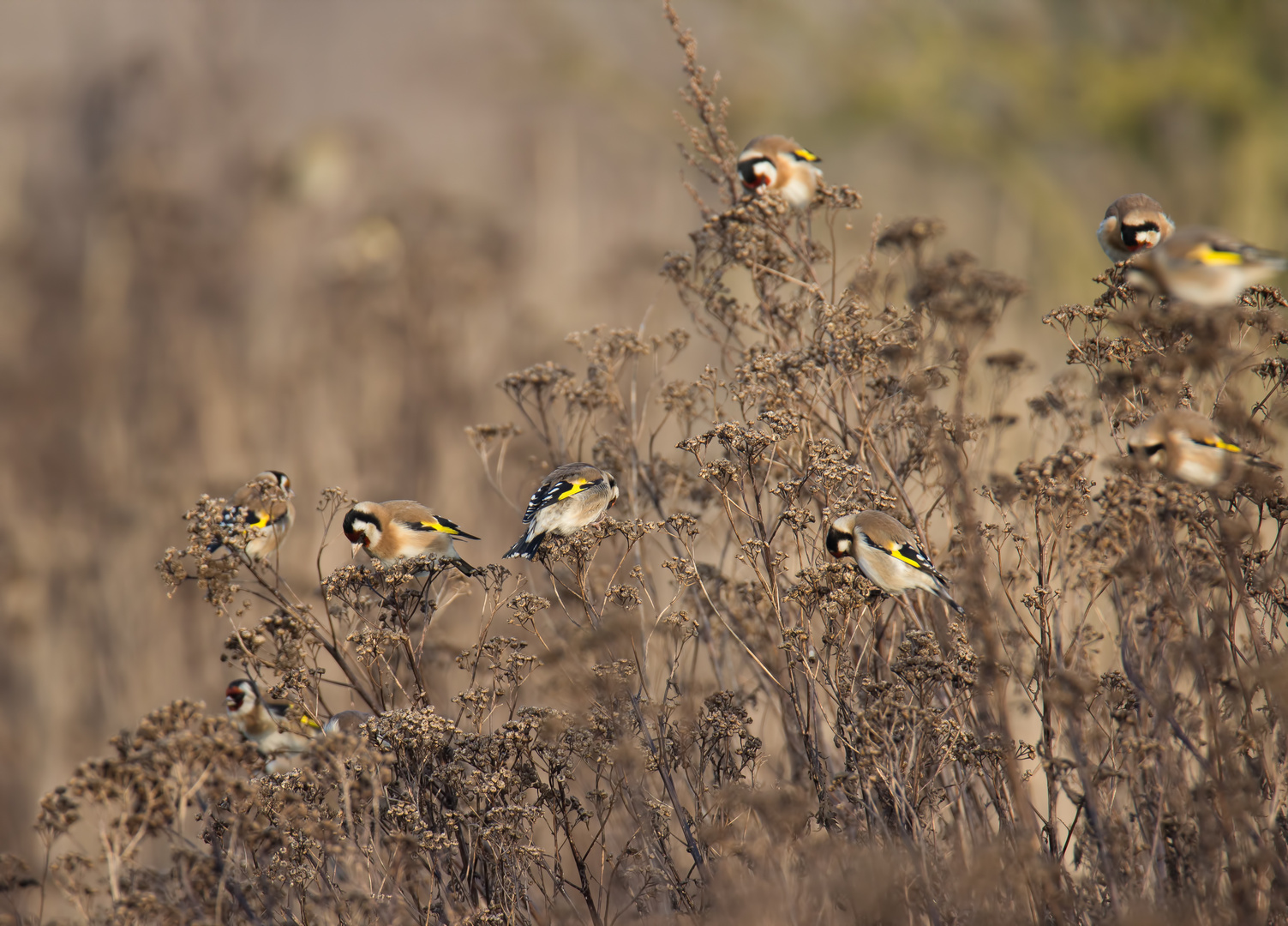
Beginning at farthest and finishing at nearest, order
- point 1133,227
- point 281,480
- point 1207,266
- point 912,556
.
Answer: point 281,480, point 1133,227, point 912,556, point 1207,266

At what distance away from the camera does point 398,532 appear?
6.13 metres

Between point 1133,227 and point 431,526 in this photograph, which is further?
point 431,526

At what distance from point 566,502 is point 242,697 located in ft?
8.79

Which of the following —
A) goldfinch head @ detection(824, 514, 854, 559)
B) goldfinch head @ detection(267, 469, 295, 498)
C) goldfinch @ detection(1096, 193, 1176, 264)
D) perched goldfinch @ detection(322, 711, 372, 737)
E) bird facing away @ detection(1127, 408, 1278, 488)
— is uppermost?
goldfinch @ detection(1096, 193, 1176, 264)

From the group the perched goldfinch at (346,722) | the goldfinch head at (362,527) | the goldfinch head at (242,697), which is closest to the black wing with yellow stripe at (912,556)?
the perched goldfinch at (346,722)

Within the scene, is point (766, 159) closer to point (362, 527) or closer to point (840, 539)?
point (840, 539)

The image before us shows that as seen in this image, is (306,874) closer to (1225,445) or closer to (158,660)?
(1225,445)

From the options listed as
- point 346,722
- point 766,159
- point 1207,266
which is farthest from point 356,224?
point 1207,266

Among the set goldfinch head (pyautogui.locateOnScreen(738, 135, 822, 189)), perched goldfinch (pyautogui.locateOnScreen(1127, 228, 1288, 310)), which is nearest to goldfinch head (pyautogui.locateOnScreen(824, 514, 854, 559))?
perched goldfinch (pyautogui.locateOnScreen(1127, 228, 1288, 310))

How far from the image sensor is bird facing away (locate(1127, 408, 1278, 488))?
4219 mm

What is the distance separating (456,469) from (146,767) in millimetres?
10343

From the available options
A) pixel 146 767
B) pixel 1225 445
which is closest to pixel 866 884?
pixel 1225 445

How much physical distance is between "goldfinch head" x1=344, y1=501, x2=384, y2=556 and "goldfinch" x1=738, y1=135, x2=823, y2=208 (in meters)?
3.20

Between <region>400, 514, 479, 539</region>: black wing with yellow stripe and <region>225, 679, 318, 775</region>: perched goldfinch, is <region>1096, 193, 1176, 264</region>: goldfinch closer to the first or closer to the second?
<region>400, 514, 479, 539</region>: black wing with yellow stripe
